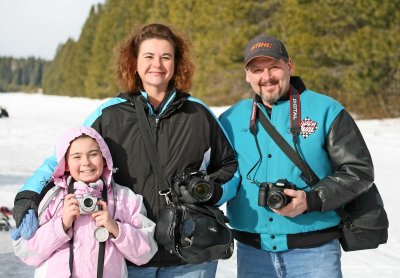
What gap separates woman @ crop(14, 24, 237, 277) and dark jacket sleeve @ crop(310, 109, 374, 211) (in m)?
0.50

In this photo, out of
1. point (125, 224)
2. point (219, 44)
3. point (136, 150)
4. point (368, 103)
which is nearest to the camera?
point (125, 224)

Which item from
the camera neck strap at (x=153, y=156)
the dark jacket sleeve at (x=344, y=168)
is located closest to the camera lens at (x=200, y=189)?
the camera neck strap at (x=153, y=156)

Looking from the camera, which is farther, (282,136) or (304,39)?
(304,39)

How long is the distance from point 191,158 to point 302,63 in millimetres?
19256

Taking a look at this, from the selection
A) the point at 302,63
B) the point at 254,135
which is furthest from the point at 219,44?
the point at 254,135

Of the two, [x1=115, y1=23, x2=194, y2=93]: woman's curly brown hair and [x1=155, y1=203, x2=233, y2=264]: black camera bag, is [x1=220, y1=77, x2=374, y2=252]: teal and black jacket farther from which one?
[x1=115, y1=23, x2=194, y2=93]: woman's curly brown hair

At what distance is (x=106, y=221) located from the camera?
2551 mm

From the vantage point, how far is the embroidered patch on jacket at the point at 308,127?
9.25ft

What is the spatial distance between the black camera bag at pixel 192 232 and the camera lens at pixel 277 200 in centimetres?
28

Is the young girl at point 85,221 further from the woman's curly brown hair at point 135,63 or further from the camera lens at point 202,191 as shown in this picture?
the woman's curly brown hair at point 135,63

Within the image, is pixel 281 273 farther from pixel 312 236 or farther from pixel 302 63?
pixel 302 63

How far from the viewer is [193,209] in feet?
9.01

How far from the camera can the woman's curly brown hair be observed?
300 cm

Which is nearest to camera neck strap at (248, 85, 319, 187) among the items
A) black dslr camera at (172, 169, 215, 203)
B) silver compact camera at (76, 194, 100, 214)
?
black dslr camera at (172, 169, 215, 203)
